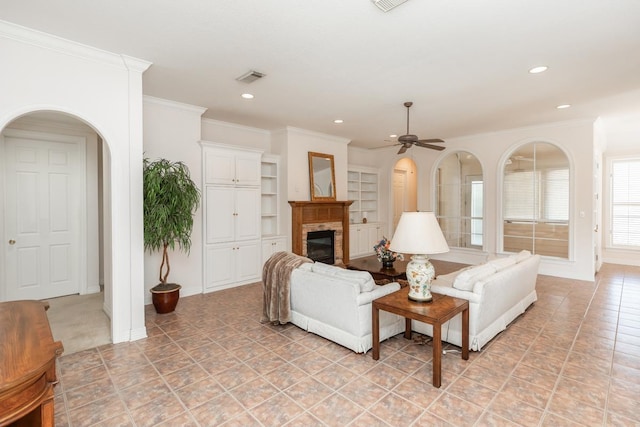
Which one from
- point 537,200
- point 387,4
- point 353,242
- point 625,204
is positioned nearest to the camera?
point 387,4

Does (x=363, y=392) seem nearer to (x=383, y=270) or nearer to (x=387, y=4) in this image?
(x=383, y=270)

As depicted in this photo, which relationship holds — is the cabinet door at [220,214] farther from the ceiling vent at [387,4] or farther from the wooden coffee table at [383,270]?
the ceiling vent at [387,4]

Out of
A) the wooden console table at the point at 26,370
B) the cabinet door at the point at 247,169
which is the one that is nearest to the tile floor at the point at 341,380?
the wooden console table at the point at 26,370

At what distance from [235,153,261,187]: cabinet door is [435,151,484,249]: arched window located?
4.57 m

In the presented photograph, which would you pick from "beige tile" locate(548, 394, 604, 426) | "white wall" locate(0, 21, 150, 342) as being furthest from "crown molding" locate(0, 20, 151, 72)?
"beige tile" locate(548, 394, 604, 426)

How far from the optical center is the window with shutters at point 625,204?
22.8ft

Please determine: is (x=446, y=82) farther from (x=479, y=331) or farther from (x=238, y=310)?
(x=238, y=310)

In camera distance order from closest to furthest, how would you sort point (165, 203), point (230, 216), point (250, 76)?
point (250, 76), point (165, 203), point (230, 216)

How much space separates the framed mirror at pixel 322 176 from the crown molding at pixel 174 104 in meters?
2.39

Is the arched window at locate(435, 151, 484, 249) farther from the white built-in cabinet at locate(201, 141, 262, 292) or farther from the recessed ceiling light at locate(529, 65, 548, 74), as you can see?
the white built-in cabinet at locate(201, 141, 262, 292)

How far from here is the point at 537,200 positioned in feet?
21.0

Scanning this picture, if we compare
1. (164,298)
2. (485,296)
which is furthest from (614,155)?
(164,298)

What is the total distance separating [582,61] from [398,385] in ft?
12.4

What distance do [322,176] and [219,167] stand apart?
7.80 feet
